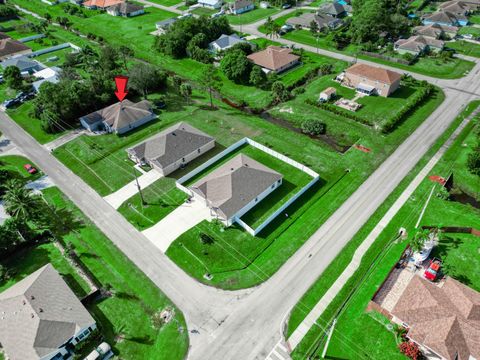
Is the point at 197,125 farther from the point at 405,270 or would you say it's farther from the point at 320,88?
the point at 405,270

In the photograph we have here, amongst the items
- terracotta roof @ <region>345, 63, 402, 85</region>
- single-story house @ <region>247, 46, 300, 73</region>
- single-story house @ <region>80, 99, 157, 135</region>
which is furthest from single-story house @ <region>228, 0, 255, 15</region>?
single-story house @ <region>80, 99, 157, 135</region>

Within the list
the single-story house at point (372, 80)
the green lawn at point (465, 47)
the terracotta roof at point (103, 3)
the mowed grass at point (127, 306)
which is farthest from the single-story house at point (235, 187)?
the terracotta roof at point (103, 3)

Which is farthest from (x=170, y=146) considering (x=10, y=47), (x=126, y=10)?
(x=126, y=10)

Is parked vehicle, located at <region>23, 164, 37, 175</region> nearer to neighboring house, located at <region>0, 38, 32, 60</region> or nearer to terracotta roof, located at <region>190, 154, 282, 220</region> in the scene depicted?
terracotta roof, located at <region>190, 154, 282, 220</region>

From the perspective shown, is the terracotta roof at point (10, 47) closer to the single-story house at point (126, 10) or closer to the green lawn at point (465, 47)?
the single-story house at point (126, 10)

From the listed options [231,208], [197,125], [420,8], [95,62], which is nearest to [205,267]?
[231,208]

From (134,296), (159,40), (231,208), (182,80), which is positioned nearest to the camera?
(134,296)
